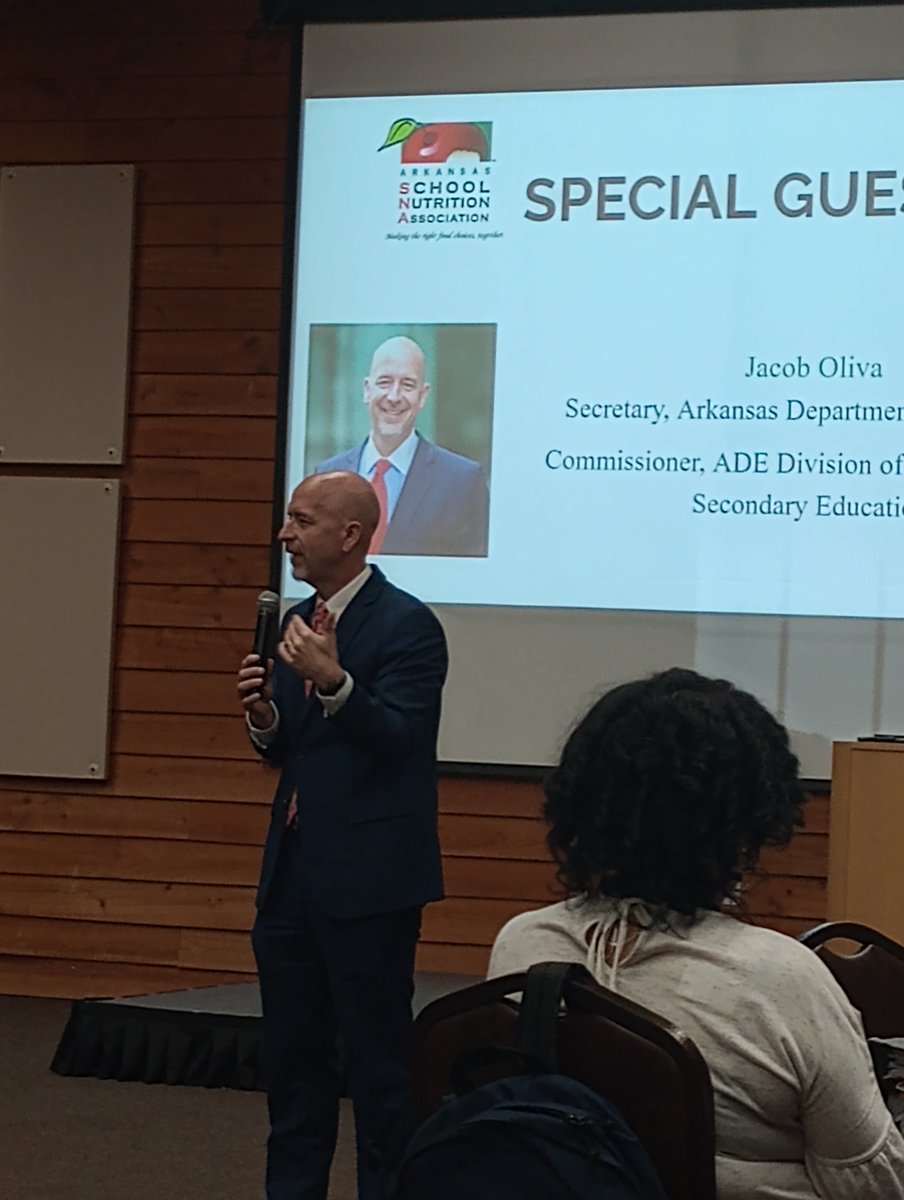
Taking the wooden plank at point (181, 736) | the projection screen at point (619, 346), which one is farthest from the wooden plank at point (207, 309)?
the wooden plank at point (181, 736)

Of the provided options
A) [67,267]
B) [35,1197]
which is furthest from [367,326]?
[35,1197]

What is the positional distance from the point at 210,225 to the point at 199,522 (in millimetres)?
957

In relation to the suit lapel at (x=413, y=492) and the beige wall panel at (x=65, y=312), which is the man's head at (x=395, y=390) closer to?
the suit lapel at (x=413, y=492)

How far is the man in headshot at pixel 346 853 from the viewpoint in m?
2.84

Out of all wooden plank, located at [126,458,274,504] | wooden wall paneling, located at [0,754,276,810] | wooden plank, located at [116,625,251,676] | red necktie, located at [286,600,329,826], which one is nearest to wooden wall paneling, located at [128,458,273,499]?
wooden plank, located at [126,458,274,504]

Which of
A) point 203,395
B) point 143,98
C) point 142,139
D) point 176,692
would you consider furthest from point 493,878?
point 143,98

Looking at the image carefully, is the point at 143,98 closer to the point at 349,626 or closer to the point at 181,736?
the point at 181,736

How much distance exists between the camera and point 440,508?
4734 millimetres

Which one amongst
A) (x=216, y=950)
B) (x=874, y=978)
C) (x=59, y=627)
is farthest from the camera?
(x=59, y=627)

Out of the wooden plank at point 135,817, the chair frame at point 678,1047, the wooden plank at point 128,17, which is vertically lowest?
the wooden plank at point 135,817

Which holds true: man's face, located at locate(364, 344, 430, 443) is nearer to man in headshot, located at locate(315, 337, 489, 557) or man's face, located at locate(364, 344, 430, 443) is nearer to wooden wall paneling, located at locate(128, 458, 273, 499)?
man in headshot, located at locate(315, 337, 489, 557)

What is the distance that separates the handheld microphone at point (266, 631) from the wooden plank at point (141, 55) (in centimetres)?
275

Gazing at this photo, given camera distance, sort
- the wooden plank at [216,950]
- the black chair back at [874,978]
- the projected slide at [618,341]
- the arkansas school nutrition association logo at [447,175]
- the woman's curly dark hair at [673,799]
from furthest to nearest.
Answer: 1. the wooden plank at [216,950]
2. the arkansas school nutrition association logo at [447,175]
3. the projected slide at [618,341]
4. the black chair back at [874,978]
5. the woman's curly dark hair at [673,799]

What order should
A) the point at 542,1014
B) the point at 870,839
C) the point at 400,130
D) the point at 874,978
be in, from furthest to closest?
1. the point at 400,130
2. the point at 870,839
3. the point at 874,978
4. the point at 542,1014
